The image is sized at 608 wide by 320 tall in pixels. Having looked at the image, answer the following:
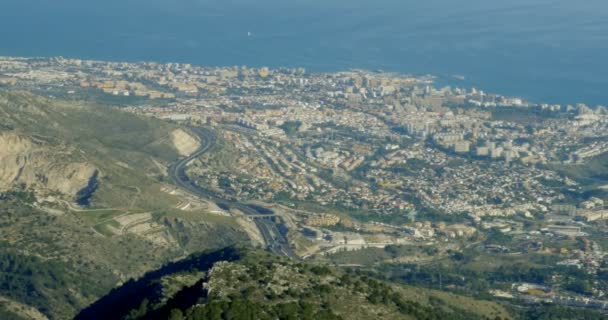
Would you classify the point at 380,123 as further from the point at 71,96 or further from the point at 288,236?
the point at 288,236

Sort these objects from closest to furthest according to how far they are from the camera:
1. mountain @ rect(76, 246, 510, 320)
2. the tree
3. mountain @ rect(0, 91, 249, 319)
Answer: the tree < mountain @ rect(76, 246, 510, 320) < mountain @ rect(0, 91, 249, 319)

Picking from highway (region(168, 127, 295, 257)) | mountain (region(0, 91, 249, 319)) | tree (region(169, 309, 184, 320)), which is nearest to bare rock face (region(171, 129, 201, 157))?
highway (region(168, 127, 295, 257))

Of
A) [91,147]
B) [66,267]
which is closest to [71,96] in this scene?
[91,147]

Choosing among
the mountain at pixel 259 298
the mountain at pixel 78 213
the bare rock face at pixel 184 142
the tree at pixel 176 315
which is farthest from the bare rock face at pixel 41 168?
the tree at pixel 176 315

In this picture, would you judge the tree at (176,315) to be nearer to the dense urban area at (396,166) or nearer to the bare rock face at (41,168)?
the dense urban area at (396,166)

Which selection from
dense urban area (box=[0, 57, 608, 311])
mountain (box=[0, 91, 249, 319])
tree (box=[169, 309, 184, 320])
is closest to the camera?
tree (box=[169, 309, 184, 320])

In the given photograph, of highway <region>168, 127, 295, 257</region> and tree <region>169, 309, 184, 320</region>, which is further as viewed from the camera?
highway <region>168, 127, 295, 257</region>

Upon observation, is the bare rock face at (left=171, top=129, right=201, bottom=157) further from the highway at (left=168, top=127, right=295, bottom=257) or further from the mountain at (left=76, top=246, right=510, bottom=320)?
the mountain at (left=76, top=246, right=510, bottom=320)
